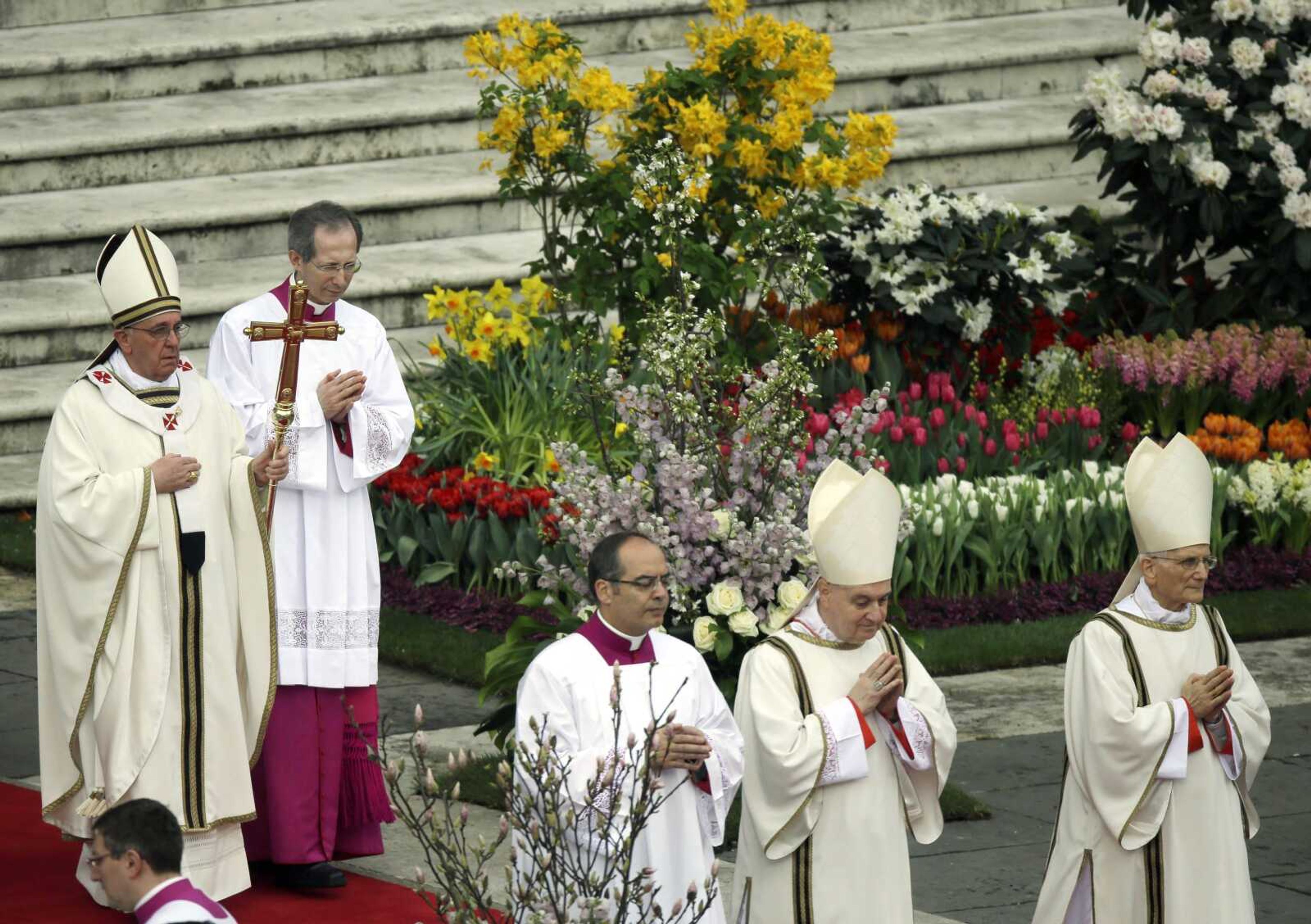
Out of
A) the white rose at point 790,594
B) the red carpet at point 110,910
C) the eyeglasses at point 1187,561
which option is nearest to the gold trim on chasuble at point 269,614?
the red carpet at point 110,910

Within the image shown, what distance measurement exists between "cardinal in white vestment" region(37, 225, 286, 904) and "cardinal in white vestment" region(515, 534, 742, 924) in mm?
1577

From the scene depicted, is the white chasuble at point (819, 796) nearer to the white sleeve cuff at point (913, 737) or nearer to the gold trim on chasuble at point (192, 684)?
the white sleeve cuff at point (913, 737)

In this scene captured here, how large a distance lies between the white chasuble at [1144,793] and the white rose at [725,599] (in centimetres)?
144

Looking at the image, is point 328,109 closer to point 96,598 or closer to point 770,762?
point 96,598

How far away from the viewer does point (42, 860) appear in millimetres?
7289

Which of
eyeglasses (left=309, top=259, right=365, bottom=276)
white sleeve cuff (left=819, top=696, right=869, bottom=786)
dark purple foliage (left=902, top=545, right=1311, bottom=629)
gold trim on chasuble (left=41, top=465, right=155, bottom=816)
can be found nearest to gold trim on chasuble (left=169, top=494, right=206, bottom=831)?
gold trim on chasuble (left=41, top=465, right=155, bottom=816)

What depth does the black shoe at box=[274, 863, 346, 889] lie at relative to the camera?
277 inches

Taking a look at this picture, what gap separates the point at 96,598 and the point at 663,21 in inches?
413

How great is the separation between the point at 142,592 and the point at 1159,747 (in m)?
2.85

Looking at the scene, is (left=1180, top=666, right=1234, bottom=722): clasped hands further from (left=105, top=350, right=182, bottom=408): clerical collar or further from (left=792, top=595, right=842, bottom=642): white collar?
(left=105, top=350, right=182, bottom=408): clerical collar

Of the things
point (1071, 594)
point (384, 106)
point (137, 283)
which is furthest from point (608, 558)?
point (384, 106)

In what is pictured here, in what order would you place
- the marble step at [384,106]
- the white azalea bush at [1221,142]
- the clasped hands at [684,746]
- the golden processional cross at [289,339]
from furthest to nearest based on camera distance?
the marble step at [384,106] < the white azalea bush at [1221,142] < the golden processional cross at [289,339] < the clasped hands at [684,746]

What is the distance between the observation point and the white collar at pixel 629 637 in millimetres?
5586

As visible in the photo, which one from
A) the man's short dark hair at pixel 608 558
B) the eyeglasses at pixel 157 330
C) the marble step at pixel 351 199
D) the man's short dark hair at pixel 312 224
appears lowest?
the man's short dark hair at pixel 608 558
